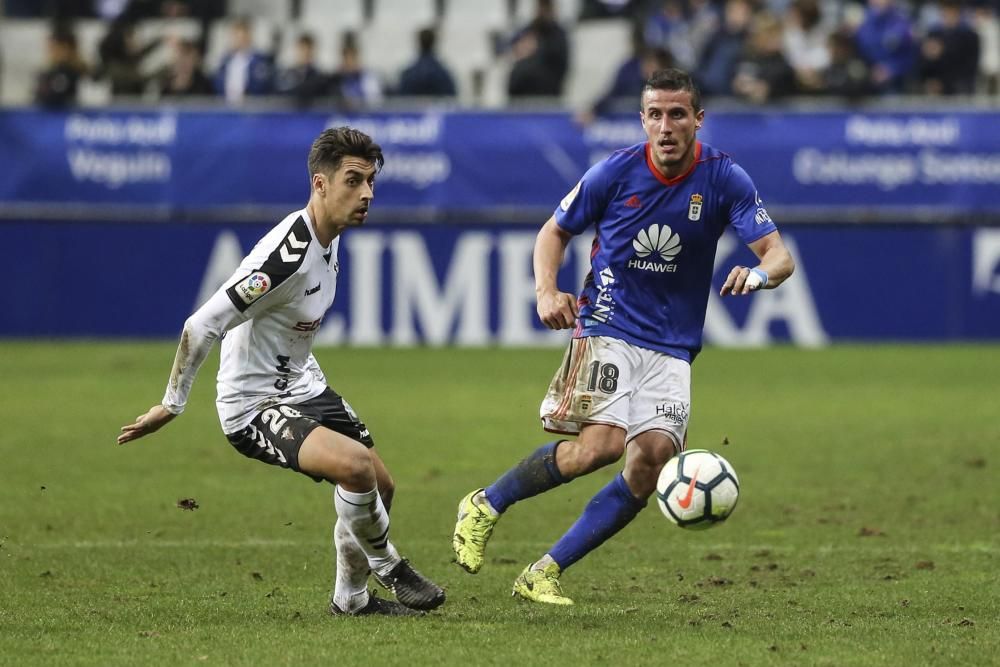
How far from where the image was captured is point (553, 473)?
287 inches

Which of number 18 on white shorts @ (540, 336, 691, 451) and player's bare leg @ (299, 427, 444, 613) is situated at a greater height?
number 18 on white shorts @ (540, 336, 691, 451)

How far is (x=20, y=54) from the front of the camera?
23781 mm

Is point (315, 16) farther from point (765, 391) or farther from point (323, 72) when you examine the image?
point (765, 391)

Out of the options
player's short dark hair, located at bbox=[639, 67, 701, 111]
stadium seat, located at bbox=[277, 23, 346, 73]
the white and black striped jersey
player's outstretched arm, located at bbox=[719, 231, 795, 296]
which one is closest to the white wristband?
player's outstretched arm, located at bbox=[719, 231, 795, 296]

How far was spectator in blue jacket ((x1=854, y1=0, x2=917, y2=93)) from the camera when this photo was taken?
21250mm

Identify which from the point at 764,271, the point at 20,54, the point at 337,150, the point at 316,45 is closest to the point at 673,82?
the point at 764,271

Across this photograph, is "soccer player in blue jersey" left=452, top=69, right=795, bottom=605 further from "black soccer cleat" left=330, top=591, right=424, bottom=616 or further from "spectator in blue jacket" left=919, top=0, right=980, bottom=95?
"spectator in blue jacket" left=919, top=0, right=980, bottom=95

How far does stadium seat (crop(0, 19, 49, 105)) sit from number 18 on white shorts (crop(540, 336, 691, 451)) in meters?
17.7

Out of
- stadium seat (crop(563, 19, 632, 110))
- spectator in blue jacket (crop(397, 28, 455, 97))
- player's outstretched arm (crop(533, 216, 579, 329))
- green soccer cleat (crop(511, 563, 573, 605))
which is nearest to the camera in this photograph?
player's outstretched arm (crop(533, 216, 579, 329))

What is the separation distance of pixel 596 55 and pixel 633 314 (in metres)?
16.1

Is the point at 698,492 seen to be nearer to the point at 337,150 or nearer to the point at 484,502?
the point at 484,502

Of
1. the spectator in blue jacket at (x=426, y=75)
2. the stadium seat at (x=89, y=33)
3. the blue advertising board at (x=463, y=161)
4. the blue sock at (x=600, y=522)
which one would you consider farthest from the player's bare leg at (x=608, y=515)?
the stadium seat at (x=89, y=33)

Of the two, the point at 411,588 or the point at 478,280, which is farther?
the point at 478,280

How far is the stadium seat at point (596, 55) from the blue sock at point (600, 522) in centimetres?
1599
